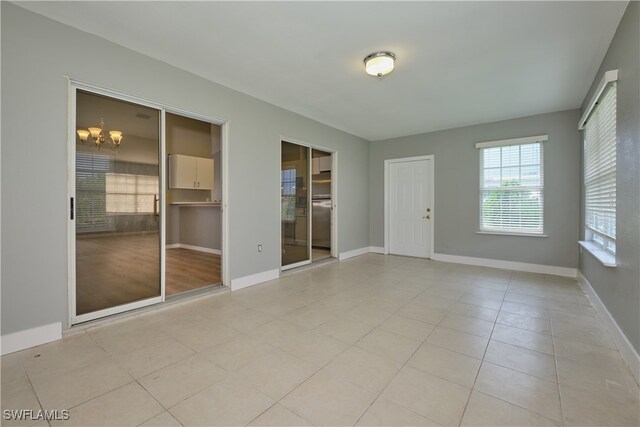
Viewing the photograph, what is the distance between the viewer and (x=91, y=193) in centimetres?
259

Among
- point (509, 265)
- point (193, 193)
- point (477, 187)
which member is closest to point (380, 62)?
point (477, 187)

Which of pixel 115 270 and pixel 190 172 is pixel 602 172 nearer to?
pixel 115 270

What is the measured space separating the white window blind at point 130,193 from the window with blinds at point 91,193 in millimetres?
63

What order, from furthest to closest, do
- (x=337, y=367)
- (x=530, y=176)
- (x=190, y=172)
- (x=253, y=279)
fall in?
(x=190, y=172), (x=530, y=176), (x=253, y=279), (x=337, y=367)

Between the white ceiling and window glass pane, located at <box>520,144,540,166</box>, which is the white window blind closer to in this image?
the white ceiling

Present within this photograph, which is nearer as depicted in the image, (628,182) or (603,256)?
(628,182)

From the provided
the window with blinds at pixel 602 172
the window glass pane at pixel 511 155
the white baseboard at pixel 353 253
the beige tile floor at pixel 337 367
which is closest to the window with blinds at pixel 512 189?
the window glass pane at pixel 511 155

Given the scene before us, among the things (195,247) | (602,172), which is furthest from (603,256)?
(195,247)

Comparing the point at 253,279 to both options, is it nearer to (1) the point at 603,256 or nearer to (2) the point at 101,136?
(2) the point at 101,136

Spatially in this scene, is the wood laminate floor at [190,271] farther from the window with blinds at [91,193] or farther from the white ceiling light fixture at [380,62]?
the white ceiling light fixture at [380,62]

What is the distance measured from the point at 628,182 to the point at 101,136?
4.45m

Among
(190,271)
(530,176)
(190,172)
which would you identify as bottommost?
(190,271)

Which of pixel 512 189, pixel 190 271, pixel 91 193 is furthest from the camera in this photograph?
pixel 512 189

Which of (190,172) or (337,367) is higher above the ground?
(190,172)
